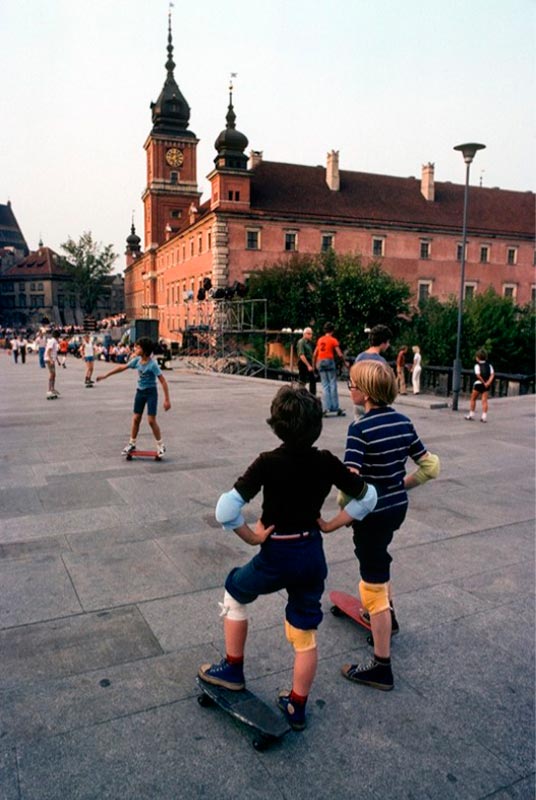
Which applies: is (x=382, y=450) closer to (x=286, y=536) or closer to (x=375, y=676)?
(x=286, y=536)

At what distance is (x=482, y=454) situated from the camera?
9.55 m

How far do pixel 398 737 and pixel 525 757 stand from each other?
581 mm

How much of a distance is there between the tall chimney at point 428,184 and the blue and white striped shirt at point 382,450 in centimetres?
6075

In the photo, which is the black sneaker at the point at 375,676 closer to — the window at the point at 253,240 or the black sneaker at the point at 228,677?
the black sneaker at the point at 228,677

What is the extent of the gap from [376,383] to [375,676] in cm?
162

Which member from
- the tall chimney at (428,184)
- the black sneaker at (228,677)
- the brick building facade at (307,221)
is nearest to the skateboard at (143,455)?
the black sneaker at (228,677)

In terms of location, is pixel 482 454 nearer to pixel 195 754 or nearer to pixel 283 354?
pixel 195 754

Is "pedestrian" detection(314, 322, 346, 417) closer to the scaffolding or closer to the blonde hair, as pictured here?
the blonde hair

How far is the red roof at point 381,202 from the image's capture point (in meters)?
51.7

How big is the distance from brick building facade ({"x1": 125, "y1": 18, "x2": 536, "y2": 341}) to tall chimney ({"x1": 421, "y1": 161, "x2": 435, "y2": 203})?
10cm

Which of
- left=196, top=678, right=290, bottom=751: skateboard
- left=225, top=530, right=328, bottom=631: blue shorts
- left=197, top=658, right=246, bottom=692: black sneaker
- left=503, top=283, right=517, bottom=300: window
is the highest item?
left=503, top=283, right=517, bottom=300: window

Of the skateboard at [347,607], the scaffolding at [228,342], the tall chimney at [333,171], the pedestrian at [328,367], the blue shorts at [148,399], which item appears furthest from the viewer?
the tall chimney at [333,171]

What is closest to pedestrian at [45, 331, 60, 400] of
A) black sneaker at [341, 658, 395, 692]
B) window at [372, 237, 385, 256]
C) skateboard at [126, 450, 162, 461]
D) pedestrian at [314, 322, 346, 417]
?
pedestrian at [314, 322, 346, 417]

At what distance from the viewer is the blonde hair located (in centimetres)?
330
